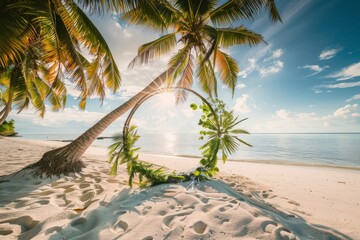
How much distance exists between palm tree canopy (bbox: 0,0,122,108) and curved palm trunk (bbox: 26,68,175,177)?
3.21ft

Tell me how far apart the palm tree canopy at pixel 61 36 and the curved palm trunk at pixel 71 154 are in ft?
3.21

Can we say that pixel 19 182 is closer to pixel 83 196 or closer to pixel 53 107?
pixel 83 196

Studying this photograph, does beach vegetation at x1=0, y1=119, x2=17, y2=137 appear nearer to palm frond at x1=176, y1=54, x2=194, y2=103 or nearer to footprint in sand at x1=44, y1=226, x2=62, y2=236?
palm frond at x1=176, y1=54, x2=194, y2=103

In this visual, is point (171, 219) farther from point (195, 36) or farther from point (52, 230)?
point (195, 36)

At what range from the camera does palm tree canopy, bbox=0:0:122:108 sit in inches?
130

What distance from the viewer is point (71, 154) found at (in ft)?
14.8

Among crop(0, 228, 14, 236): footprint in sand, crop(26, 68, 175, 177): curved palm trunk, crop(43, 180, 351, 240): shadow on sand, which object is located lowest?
crop(0, 228, 14, 236): footprint in sand

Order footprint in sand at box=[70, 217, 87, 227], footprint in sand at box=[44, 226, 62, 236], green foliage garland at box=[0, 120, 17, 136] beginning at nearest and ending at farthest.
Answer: footprint in sand at box=[44, 226, 62, 236] → footprint in sand at box=[70, 217, 87, 227] → green foliage garland at box=[0, 120, 17, 136]

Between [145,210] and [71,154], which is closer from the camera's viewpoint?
[145,210]

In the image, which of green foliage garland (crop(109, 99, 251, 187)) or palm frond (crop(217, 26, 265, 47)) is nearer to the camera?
green foliage garland (crop(109, 99, 251, 187))

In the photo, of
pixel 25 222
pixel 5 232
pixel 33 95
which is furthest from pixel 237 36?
pixel 33 95

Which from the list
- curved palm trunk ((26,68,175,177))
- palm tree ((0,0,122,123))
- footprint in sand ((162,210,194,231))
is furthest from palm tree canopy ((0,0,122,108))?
footprint in sand ((162,210,194,231))

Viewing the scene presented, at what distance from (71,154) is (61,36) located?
293cm

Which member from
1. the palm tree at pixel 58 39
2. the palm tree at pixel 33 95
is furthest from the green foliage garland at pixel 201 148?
the palm tree at pixel 33 95
